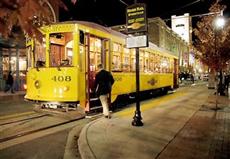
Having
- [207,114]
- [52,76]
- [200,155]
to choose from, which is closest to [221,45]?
[207,114]

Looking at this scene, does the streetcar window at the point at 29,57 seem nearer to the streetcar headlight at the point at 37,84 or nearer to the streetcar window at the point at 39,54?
the streetcar window at the point at 39,54

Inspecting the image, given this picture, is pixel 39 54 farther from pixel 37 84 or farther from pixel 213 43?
pixel 213 43

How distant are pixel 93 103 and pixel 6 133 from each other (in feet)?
13.3

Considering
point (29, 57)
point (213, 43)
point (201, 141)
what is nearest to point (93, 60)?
point (29, 57)

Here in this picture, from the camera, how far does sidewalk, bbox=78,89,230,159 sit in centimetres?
654

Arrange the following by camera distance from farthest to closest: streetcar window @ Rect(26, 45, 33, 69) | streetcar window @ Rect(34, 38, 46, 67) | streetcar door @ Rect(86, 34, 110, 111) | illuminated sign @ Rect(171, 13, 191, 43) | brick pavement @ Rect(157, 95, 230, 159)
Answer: illuminated sign @ Rect(171, 13, 191, 43) → streetcar window @ Rect(26, 45, 33, 69) → streetcar window @ Rect(34, 38, 46, 67) → streetcar door @ Rect(86, 34, 110, 111) → brick pavement @ Rect(157, 95, 230, 159)

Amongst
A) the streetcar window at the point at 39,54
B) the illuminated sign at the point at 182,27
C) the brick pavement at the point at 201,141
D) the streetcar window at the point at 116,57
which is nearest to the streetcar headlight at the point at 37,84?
the streetcar window at the point at 39,54

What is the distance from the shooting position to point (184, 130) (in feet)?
29.3

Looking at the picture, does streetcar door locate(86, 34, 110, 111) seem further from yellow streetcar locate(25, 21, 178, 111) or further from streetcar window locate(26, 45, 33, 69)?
streetcar window locate(26, 45, 33, 69)

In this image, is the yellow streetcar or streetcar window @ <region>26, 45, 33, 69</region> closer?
the yellow streetcar

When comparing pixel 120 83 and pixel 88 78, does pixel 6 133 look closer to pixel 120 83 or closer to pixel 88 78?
pixel 88 78

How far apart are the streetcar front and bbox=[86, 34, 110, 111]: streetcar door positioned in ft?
1.74

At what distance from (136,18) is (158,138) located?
3967mm

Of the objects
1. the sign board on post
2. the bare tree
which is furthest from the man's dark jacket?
the bare tree
